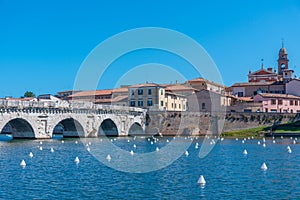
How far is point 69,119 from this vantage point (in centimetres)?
7531

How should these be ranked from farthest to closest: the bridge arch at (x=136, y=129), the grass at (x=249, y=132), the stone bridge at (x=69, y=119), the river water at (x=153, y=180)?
the bridge arch at (x=136, y=129), the grass at (x=249, y=132), the stone bridge at (x=69, y=119), the river water at (x=153, y=180)

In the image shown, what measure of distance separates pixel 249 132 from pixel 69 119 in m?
38.4

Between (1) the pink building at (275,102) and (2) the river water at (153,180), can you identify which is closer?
(2) the river water at (153,180)

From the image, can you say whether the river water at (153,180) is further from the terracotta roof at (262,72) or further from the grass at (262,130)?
the terracotta roof at (262,72)

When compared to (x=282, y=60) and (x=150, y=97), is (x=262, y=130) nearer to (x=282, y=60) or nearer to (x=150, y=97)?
(x=150, y=97)

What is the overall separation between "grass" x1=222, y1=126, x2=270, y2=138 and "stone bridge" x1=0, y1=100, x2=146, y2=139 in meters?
20.5

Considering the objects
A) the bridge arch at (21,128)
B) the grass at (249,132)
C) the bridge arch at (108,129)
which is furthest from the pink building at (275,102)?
the bridge arch at (21,128)

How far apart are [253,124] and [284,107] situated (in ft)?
59.1

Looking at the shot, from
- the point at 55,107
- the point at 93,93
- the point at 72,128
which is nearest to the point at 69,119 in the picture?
the point at 72,128

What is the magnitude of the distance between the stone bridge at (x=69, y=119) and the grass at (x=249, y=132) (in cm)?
2052

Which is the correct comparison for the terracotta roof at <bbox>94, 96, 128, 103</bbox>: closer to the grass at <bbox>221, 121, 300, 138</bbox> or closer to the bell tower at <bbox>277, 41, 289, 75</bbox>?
the grass at <bbox>221, 121, 300, 138</bbox>

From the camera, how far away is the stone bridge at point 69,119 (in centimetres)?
6284

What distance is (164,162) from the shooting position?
38.6m

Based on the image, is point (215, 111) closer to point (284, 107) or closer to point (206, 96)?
point (206, 96)
